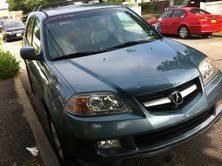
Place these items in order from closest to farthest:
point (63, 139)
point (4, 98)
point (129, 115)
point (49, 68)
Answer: point (129, 115), point (63, 139), point (49, 68), point (4, 98)

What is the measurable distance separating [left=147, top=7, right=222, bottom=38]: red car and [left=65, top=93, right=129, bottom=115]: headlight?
12760 mm

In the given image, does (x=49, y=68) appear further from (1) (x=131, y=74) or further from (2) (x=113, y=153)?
(2) (x=113, y=153)

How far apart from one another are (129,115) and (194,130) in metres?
0.80

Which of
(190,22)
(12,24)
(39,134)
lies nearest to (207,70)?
(39,134)

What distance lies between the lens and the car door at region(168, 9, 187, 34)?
57.6 ft

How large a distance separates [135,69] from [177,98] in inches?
23.4

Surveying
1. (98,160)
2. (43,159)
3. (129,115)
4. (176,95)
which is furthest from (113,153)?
(43,159)

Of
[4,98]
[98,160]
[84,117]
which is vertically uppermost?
[84,117]

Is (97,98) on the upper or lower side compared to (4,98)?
upper

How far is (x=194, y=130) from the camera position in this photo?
405 cm

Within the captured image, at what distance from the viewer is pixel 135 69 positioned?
165 inches

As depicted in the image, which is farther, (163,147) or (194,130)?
(194,130)

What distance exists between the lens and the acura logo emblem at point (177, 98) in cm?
385

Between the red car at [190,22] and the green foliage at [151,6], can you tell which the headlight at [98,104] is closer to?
the red car at [190,22]
